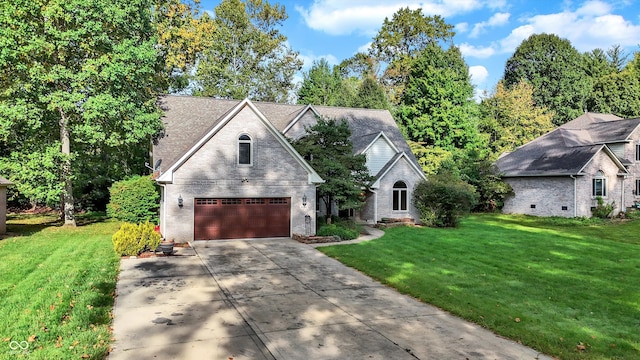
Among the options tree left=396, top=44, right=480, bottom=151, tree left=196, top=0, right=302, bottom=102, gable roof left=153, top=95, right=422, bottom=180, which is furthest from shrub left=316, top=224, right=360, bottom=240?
tree left=196, top=0, right=302, bottom=102

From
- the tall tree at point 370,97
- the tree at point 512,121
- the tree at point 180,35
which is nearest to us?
the tree at point 180,35

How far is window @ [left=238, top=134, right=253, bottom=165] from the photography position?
19.2m

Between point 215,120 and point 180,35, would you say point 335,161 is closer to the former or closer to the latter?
point 215,120

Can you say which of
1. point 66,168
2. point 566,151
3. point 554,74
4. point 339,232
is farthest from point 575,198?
point 554,74

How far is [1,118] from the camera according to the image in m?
19.4

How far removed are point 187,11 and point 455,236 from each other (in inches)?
1283

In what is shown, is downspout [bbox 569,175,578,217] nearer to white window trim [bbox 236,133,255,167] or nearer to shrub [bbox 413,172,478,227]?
shrub [bbox 413,172,478,227]

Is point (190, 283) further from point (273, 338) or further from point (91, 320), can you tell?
point (273, 338)

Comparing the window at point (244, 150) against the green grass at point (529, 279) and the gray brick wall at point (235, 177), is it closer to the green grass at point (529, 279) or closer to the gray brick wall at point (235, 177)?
the gray brick wall at point (235, 177)

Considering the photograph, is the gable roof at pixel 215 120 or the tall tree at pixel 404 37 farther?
the tall tree at pixel 404 37

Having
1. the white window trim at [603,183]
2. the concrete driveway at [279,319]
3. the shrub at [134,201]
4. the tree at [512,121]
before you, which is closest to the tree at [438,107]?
the tree at [512,121]

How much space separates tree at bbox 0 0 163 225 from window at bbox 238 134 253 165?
657 centimetres

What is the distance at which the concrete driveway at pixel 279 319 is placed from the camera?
6699 millimetres

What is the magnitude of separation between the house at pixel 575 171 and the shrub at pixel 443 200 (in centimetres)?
927
